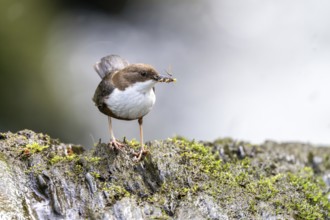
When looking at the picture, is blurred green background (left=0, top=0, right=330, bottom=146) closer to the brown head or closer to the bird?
the bird

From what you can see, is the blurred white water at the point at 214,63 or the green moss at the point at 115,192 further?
the blurred white water at the point at 214,63

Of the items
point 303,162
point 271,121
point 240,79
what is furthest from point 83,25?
point 303,162

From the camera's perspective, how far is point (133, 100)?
4551 millimetres

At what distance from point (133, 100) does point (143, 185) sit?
76 centimetres

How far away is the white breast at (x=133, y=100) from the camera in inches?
179

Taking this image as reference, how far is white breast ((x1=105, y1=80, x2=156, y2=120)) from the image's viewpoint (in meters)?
4.55

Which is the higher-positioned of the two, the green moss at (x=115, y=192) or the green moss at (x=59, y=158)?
the green moss at (x=59, y=158)

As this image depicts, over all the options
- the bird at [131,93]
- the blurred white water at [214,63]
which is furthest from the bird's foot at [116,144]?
the blurred white water at [214,63]

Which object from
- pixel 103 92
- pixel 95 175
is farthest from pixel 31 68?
pixel 95 175

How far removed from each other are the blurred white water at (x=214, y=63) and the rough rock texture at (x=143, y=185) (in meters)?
4.84

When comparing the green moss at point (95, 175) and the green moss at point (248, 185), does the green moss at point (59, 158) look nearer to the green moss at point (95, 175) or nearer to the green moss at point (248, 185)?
the green moss at point (95, 175)

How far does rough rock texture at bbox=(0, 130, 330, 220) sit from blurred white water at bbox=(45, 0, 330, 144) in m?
4.84

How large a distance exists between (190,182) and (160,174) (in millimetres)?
273

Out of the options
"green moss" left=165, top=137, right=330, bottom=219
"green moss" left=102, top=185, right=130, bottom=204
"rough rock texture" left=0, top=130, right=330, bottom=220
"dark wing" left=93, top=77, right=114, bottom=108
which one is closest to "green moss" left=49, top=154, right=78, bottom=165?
"rough rock texture" left=0, top=130, right=330, bottom=220
